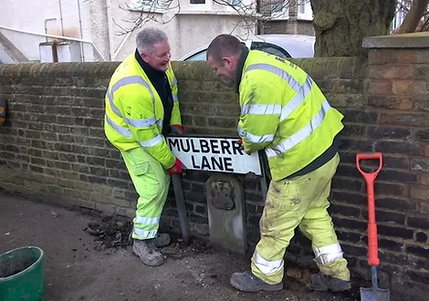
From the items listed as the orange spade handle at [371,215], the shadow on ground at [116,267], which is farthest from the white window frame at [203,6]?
the orange spade handle at [371,215]

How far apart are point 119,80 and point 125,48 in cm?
706

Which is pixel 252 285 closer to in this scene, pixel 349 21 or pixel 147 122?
pixel 147 122

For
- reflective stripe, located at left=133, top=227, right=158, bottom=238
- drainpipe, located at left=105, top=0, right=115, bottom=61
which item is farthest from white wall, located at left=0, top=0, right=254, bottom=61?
reflective stripe, located at left=133, top=227, right=158, bottom=238

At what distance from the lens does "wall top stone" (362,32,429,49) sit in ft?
9.98

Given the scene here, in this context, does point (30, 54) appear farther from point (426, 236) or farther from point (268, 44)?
point (426, 236)

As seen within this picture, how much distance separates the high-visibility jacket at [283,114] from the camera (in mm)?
3121

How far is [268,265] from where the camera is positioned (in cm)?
349

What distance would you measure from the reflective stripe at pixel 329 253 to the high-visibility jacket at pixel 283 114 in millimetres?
620

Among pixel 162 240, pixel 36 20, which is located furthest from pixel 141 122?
pixel 36 20

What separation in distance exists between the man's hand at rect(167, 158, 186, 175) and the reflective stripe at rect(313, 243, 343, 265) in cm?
133

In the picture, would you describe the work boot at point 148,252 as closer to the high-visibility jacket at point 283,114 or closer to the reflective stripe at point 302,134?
the high-visibility jacket at point 283,114

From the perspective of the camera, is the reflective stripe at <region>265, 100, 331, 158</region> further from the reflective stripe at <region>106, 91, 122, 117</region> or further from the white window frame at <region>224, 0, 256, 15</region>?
the white window frame at <region>224, 0, 256, 15</region>

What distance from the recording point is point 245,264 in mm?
4066

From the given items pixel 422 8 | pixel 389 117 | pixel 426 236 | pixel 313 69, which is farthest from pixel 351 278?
pixel 422 8
